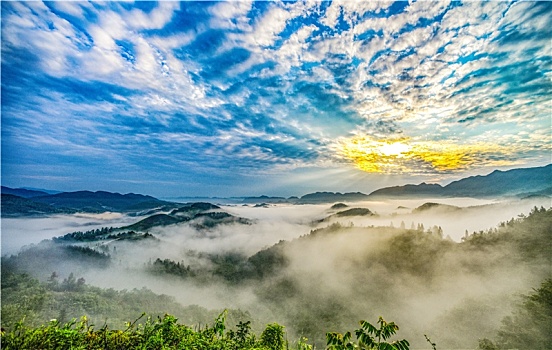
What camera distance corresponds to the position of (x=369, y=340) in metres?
2.95

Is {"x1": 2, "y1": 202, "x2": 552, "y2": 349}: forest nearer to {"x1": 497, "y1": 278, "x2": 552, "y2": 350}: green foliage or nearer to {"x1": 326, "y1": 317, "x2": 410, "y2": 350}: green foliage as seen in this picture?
{"x1": 497, "y1": 278, "x2": 552, "y2": 350}: green foliage

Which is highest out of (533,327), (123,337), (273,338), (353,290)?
(123,337)

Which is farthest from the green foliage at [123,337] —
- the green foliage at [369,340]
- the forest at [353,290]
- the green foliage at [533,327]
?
the green foliage at [533,327]

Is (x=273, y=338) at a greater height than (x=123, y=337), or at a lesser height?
lesser

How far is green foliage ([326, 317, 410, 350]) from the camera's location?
2.82 meters

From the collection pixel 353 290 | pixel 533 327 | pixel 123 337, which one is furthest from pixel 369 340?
pixel 353 290

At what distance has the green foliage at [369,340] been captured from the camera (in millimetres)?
2822

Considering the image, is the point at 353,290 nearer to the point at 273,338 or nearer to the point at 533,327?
the point at 533,327

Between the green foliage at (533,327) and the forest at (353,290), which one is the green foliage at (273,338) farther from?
the green foliage at (533,327)

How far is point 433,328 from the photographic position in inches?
4318

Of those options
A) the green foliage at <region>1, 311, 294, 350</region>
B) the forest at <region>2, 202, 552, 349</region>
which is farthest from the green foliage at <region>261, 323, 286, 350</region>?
the forest at <region>2, 202, 552, 349</region>

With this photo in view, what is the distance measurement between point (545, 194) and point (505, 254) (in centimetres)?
5415

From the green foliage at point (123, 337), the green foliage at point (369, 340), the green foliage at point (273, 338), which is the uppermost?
the green foliage at point (123, 337)

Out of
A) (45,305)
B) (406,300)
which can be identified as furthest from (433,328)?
(45,305)
